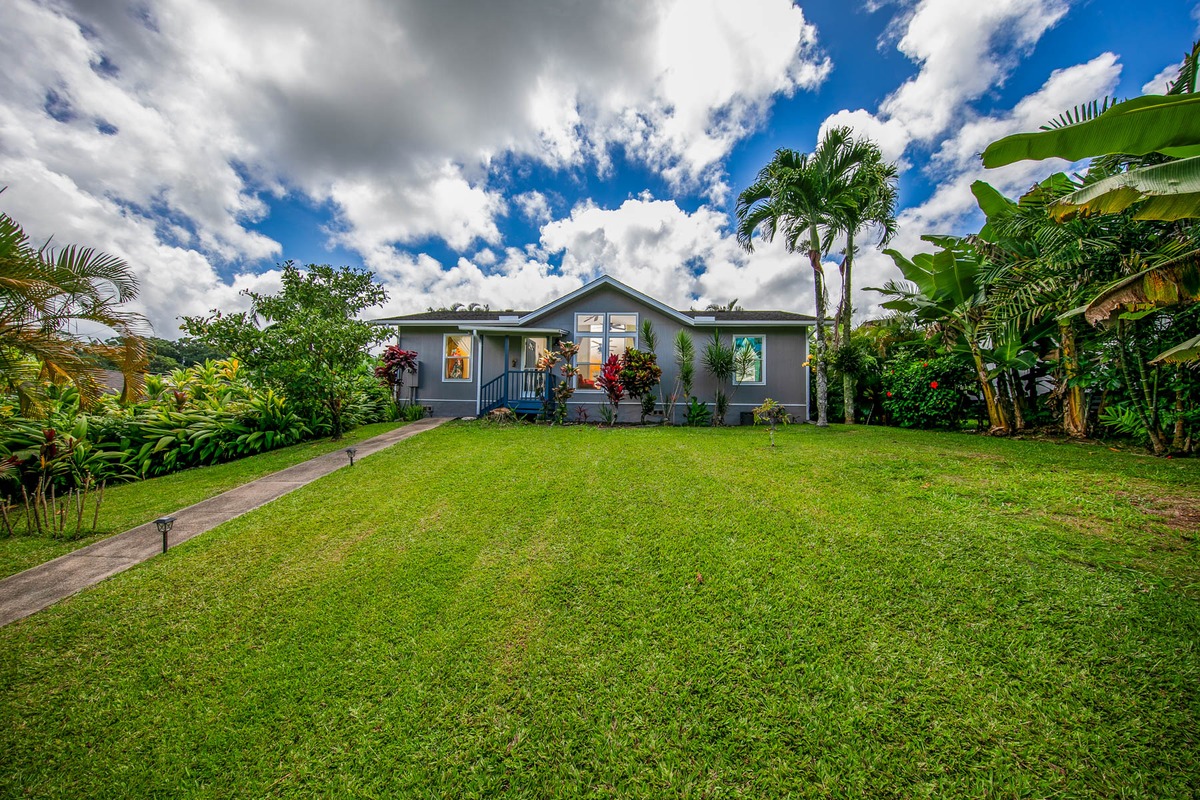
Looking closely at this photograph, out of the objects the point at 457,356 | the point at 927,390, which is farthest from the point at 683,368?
the point at 457,356

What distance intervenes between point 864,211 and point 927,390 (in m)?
5.23

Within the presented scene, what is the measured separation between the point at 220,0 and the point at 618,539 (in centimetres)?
1003

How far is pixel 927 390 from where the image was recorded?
31.6 feet

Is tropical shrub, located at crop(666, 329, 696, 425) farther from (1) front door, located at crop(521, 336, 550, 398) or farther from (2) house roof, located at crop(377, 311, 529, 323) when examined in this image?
(2) house roof, located at crop(377, 311, 529, 323)

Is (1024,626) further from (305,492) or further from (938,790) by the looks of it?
(305,492)

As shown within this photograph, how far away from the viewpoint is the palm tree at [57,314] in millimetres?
3631

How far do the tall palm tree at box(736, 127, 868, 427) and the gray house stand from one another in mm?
1380

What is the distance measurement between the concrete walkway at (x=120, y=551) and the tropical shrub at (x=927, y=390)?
13.0 meters

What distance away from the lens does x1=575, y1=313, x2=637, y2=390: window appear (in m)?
12.2

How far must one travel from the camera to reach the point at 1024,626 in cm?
233

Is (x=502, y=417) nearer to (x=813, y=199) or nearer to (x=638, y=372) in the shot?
(x=638, y=372)

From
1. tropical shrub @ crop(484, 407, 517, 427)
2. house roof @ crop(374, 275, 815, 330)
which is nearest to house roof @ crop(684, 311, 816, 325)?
house roof @ crop(374, 275, 815, 330)

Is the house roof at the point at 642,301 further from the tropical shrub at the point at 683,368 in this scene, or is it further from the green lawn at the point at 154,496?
the green lawn at the point at 154,496

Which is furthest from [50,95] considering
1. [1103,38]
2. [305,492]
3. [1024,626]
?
[1103,38]
